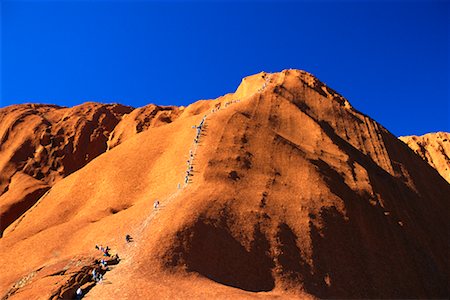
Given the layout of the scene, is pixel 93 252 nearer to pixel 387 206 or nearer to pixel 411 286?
pixel 411 286

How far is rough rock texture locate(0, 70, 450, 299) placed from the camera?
26625 millimetres

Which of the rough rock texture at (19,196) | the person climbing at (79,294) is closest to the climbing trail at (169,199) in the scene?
the person climbing at (79,294)

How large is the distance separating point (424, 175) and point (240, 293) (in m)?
39.7

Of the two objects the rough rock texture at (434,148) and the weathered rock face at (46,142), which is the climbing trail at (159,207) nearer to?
the weathered rock face at (46,142)

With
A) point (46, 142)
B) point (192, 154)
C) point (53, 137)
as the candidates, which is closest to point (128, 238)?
point (192, 154)

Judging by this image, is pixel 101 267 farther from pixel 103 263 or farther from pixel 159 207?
pixel 159 207

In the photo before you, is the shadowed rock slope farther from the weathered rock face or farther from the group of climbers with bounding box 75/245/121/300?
the group of climbers with bounding box 75/245/121/300

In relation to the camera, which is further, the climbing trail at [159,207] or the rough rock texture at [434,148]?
the rough rock texture at [434,148]

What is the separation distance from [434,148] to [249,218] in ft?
283

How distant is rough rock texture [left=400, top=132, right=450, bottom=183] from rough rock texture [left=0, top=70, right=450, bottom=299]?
53160mm

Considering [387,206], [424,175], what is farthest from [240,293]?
[424,175]

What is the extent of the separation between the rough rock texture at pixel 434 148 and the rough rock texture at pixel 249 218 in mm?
53160

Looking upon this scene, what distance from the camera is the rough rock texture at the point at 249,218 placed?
26625 mm

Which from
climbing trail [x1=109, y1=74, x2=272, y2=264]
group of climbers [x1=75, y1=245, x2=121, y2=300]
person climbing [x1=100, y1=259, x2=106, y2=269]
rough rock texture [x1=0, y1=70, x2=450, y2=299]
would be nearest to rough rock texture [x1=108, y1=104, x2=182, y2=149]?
rough rock texture [x1=0, y1=70, x2=450, y2=299]
